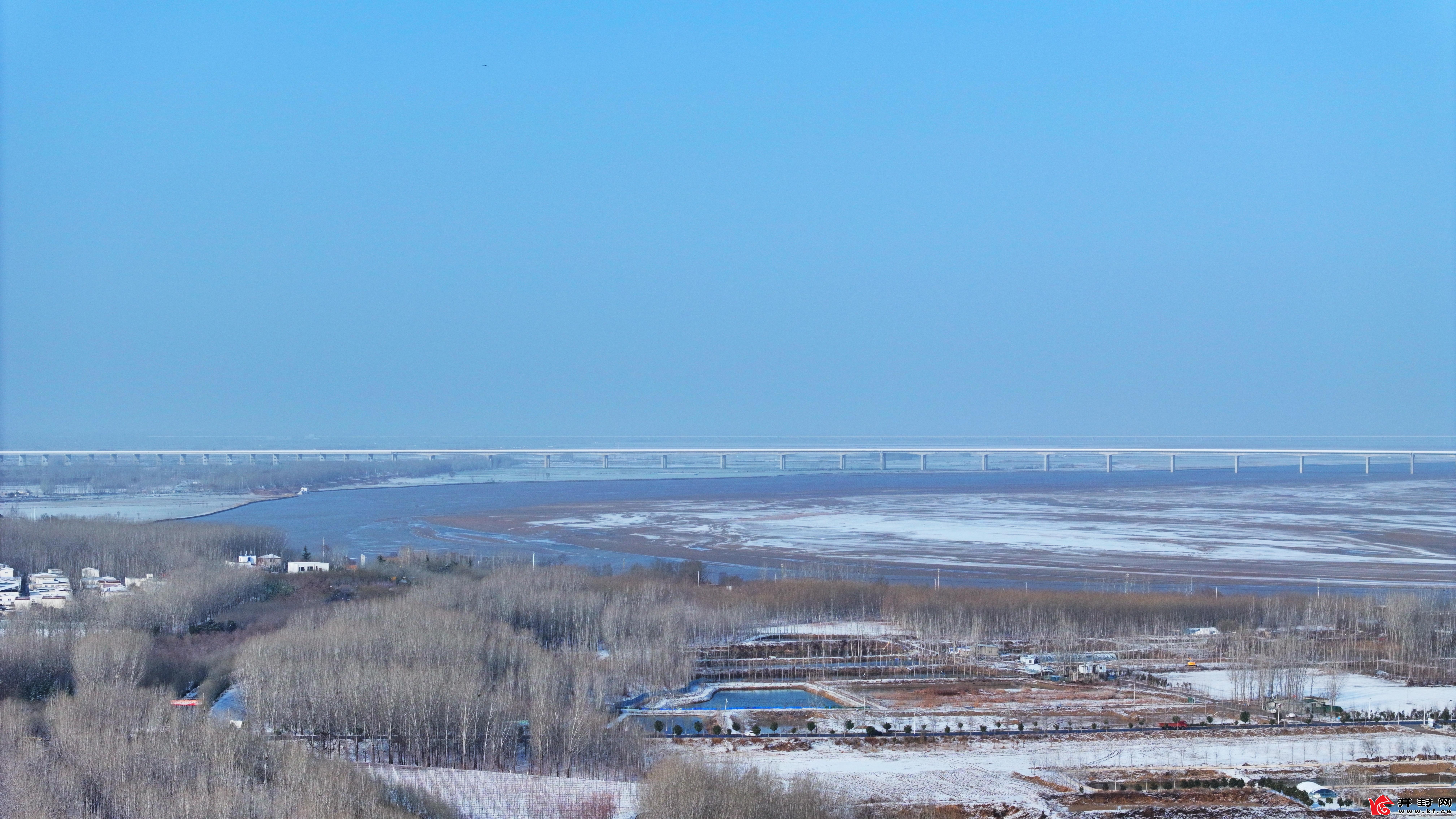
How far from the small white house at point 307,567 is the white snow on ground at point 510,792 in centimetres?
1204

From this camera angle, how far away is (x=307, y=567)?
22.0 m

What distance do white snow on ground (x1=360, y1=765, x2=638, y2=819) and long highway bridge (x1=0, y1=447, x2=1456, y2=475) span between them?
43.6 meters

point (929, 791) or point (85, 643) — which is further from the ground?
point (85, 643)

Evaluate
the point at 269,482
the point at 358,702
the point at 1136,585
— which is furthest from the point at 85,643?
the point at 269,482

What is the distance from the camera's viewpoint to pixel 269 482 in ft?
163

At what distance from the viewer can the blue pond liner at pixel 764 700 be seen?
13359 mm

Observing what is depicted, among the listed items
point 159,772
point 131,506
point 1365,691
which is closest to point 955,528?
point 1365,691

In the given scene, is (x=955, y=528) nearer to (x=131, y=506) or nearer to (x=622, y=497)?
(x=622, y=497)

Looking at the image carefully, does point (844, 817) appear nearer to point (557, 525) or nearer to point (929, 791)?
point (929, 791)

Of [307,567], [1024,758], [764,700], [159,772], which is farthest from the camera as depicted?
[307,567]

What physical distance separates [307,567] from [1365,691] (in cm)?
1711

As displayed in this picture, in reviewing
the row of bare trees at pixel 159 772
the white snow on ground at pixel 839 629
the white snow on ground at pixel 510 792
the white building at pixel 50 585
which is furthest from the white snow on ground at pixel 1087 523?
the row of bare trees at pixel 159 772

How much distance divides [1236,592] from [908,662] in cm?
729

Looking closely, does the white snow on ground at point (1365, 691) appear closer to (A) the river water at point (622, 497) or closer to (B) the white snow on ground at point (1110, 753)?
(B) the white snow on ground at point (1110, 753)
